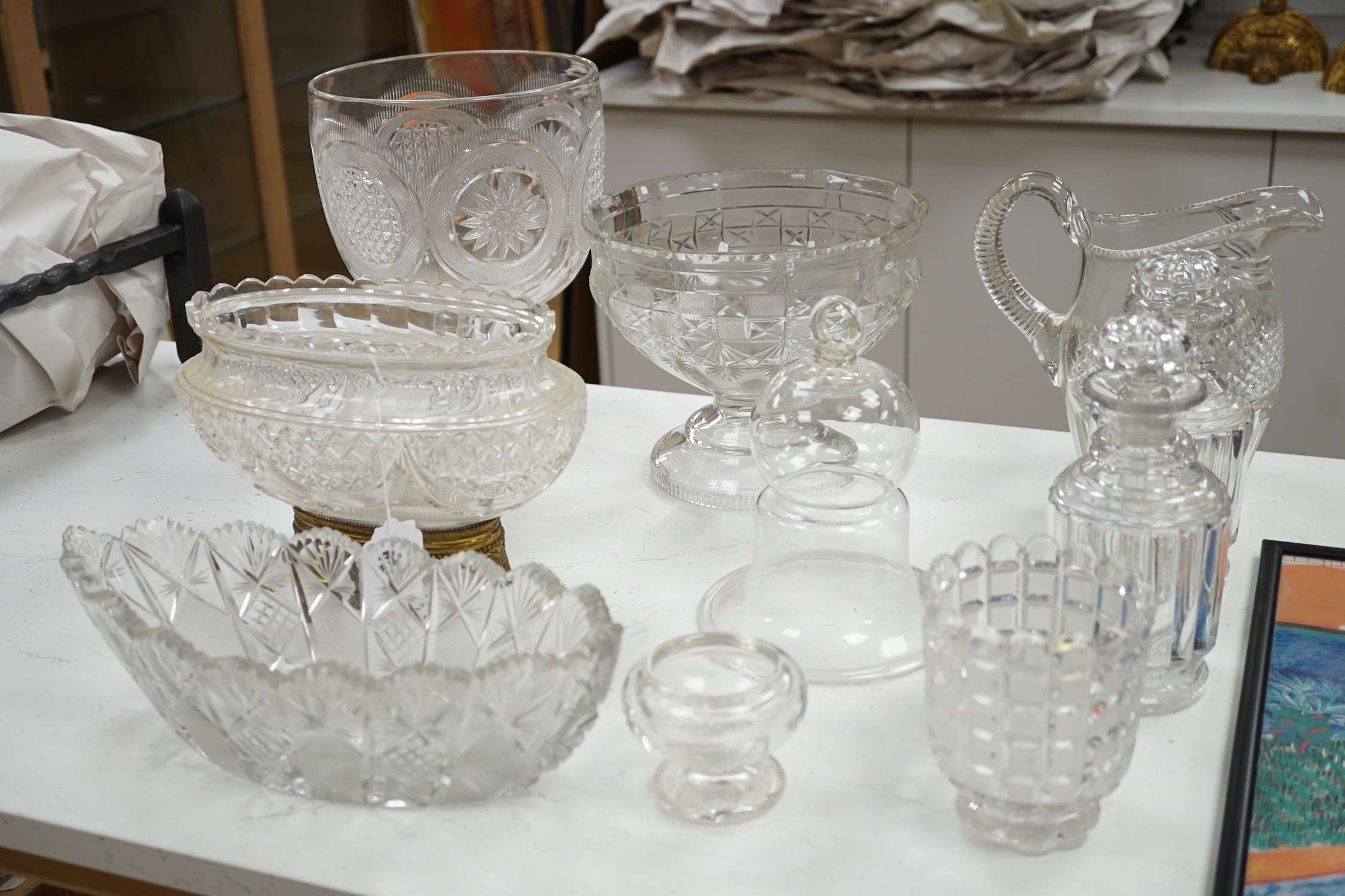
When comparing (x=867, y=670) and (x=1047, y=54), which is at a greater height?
(x=1047, y=54)

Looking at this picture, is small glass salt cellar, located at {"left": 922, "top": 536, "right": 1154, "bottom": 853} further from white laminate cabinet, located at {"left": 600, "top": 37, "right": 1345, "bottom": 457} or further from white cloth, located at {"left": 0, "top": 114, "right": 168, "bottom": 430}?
white laminate cabinet, located at {"left": 600, "top": 37, "right": 1345, "bottom": 457}

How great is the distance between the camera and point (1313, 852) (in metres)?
0.56

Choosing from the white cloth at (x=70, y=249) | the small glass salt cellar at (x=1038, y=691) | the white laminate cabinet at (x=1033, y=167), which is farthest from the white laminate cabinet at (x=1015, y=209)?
the small glass salt cellar at (x=1038, y=691)

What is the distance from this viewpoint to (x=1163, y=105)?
171cm

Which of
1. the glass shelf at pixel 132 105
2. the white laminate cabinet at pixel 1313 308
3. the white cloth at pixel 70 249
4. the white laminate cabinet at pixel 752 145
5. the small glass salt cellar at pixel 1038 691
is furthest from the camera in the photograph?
the white laminate cabinet at pixel 752 145

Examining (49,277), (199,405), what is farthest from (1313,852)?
Answer: (49,277)

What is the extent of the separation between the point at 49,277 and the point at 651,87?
3.69 ft

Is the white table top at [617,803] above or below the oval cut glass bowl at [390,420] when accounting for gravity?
below

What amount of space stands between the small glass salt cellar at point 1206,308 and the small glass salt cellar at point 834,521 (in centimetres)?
17

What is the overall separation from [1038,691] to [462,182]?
1.99 ft

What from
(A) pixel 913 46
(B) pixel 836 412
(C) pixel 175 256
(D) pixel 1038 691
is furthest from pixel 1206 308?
(A) pixel 913 46

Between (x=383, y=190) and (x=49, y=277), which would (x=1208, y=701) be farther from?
(x=49, y=277)

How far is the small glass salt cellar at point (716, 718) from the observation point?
56 centimetres

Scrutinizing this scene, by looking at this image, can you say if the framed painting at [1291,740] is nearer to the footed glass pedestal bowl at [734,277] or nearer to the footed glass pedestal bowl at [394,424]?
the footed glass pedestal bowl at [734,277]
